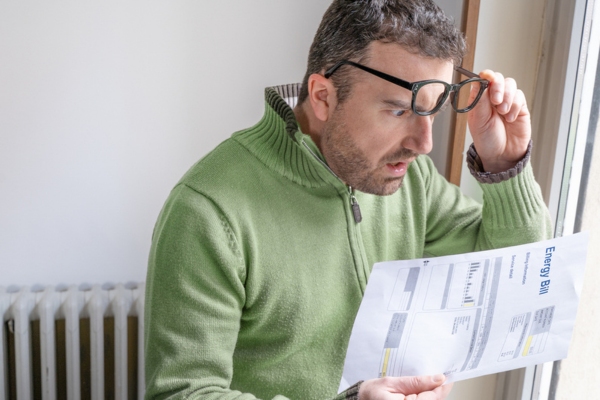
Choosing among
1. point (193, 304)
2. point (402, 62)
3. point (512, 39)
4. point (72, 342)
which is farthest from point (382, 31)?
point (72, 342)

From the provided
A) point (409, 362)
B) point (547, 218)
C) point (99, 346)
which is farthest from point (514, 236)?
point (99, 346)

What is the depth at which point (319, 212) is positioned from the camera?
108 cm

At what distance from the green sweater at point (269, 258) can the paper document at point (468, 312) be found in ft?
0.42

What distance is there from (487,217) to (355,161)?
30 centimetres

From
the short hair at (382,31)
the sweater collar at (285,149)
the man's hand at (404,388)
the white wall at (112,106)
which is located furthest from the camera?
the white wall at (112,106)

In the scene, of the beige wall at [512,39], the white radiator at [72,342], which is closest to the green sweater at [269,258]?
the beige wall at [512,39]

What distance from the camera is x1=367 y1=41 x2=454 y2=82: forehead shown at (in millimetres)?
944

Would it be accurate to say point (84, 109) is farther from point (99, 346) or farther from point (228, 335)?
point (228, 335)

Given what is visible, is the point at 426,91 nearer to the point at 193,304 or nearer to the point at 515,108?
the point at 515,108

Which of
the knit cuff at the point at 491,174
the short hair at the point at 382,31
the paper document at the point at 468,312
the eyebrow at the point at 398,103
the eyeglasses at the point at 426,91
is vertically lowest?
the paper document at the point at 468,312

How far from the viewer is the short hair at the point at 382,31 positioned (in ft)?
3.11

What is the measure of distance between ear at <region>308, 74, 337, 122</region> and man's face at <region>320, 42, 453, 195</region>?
1 centimetres

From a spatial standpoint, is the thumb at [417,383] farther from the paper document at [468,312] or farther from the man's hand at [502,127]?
the man's hand at [502,127]

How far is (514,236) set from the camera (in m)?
1.13
